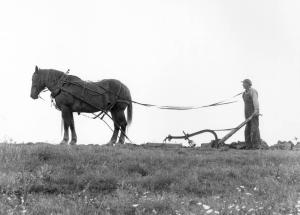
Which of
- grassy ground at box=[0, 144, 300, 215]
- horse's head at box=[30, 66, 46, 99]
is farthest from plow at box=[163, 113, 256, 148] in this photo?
horse's head at box=[30, 66, 46, 99]

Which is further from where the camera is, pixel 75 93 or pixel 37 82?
pixel 37 82

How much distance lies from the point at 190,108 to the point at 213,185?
6.00m

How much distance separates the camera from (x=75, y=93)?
14.9 meters

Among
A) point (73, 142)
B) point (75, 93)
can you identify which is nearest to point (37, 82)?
point (75, 93)

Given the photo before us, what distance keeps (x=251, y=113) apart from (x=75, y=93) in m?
5.34

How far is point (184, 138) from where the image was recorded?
47.8 ft

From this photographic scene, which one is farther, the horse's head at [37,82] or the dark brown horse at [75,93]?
the horse's head at [37,82]

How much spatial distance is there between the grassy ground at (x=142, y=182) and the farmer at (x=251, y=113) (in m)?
2.93

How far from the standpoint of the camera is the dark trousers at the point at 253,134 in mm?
15047

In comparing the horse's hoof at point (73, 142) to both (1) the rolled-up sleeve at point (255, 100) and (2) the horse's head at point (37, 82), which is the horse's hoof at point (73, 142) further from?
(1) the rolled-up sleeve at point (255, 100)

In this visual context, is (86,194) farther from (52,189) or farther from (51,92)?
(51,92)

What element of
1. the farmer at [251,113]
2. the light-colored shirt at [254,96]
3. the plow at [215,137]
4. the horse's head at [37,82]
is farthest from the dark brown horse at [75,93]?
the light-colored shirt at [254,96]

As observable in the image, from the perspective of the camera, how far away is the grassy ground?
7066 mm

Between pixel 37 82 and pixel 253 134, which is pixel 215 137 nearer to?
pixel 253 134
